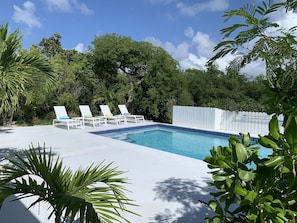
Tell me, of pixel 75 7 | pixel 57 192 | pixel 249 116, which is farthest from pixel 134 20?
pixel 57 192

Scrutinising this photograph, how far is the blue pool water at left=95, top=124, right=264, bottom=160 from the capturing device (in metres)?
11.0

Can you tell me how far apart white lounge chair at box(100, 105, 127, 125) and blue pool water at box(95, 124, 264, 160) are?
4.35 feet

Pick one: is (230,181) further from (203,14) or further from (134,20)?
(134,20)

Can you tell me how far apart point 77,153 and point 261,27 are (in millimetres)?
7054

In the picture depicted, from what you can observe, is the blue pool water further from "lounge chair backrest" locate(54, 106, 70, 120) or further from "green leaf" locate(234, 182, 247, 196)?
"green leaf" locate(234, 182, 247, 196)

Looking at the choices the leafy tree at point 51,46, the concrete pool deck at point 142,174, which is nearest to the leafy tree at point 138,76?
the leafy tree at point 51,46

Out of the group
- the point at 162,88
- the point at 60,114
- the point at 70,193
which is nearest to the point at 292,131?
the point at 70,193

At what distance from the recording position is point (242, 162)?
139cm

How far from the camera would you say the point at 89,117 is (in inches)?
546

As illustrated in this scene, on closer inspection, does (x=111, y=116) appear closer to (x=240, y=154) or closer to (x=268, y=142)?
(x=240, y=154)

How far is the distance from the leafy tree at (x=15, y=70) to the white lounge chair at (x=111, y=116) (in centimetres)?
853

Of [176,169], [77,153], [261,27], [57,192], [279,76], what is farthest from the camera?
[77,153]

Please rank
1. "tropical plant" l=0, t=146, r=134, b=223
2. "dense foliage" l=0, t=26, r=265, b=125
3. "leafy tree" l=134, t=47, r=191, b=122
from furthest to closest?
"leafy tree" l=134, t=47, r=191, b=122 < "dense foliage" l=0, t=26, r=265, b=125 < "tropical plant" l=0, t=146, r=134, b=223

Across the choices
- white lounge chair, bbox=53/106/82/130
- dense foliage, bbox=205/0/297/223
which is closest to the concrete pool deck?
white lounge chair, bbox=53/106/82/130
